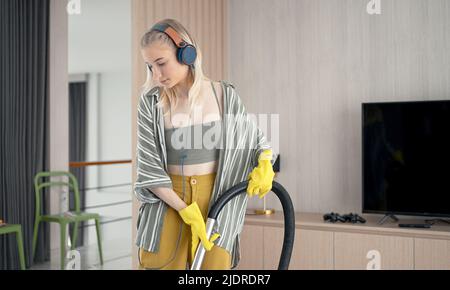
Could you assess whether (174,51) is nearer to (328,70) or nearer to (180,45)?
(180,45)

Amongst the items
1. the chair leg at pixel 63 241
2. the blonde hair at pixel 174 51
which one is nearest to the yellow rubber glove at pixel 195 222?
the blonde hair at pixel 174 51

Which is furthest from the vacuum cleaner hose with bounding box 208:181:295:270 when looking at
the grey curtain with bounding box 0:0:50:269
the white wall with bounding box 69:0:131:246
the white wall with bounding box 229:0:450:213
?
the white wall with bounding box 69:0:131:246

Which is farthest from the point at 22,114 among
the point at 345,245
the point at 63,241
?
the point at 345,245

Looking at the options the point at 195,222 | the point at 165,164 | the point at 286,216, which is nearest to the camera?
the point at 286,216

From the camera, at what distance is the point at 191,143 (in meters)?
1.74

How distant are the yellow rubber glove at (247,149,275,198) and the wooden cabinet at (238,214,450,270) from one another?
6.09ft

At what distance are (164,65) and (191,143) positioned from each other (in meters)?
0.27

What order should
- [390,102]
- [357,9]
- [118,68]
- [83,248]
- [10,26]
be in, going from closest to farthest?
[390,102]
[357,9]
[10,26]
[83,248]
[118,68]

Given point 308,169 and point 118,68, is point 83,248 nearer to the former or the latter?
point 308,169

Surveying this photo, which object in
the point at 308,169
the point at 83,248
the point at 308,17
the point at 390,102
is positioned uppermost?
the point at 308,17

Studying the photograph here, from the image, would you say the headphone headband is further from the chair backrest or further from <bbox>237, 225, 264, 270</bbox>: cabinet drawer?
the chair backrest

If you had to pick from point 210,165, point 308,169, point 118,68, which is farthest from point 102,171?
point 210,165

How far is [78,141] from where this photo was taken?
38.4 feet
